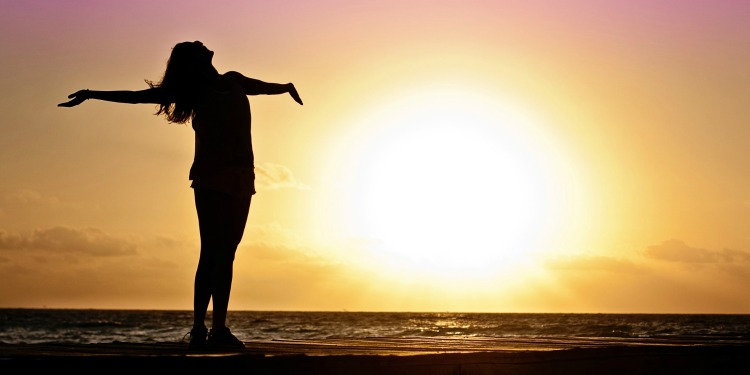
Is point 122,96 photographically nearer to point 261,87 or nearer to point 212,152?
point 212,152

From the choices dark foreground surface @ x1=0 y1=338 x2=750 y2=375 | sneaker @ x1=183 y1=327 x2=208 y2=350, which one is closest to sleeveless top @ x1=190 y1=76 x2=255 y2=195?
sneaker @ x1=183 y1=327 x2=208 y2=350

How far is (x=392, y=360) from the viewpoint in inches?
165

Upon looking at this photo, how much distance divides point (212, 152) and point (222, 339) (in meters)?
1.15

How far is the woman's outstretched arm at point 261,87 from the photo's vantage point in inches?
243

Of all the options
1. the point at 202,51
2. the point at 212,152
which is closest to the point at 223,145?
the point at 212,152

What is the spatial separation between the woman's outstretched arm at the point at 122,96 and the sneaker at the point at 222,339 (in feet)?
4.92

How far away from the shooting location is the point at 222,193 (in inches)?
222

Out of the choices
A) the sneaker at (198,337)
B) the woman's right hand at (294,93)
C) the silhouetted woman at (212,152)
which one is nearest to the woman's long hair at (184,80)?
the silhouetted woman at (212,152)

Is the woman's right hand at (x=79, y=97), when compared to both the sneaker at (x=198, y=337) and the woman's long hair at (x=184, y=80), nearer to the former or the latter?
the woman's long hair at (x=184, y=80)

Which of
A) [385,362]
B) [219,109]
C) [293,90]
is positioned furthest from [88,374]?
[293,90]

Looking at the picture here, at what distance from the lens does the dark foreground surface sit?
353 centimetres

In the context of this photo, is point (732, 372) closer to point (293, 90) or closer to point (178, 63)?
point (293, 90)

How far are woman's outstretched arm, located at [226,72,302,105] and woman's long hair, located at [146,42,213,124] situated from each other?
0.27 m

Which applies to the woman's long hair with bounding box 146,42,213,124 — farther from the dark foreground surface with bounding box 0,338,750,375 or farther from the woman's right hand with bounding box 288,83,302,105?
the dark foreground surface with bounding box 0,338,750,375
